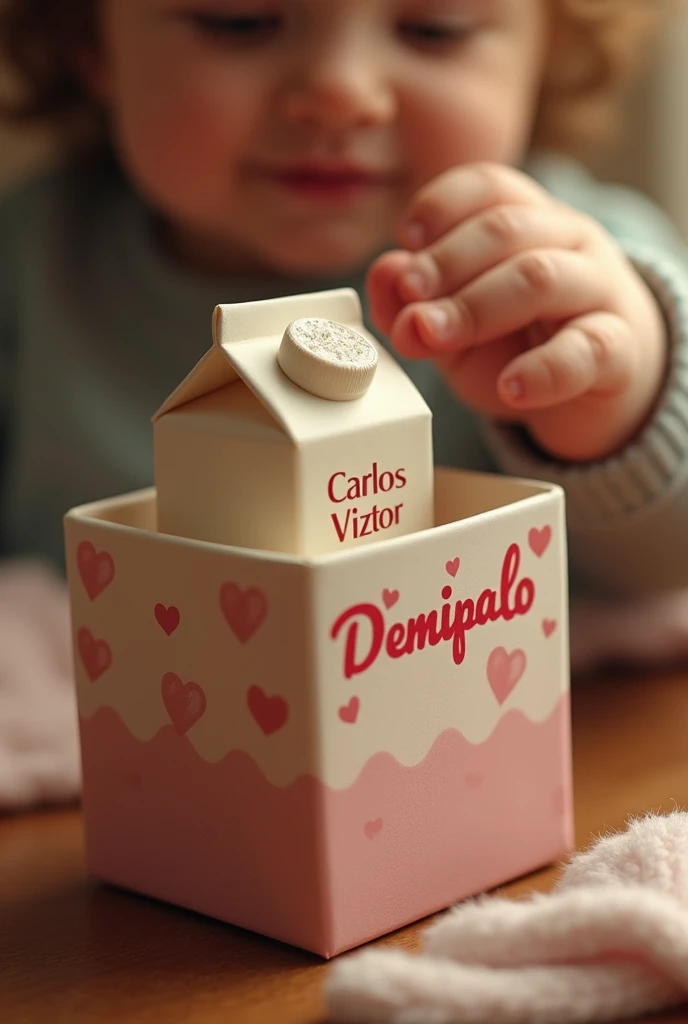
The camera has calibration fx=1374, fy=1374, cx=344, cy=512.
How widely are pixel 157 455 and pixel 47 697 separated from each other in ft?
0.88

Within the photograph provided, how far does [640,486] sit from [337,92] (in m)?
0.29

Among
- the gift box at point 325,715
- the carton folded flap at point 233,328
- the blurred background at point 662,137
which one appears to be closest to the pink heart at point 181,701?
the gift box at point 325,715

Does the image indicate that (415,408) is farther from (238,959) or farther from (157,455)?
(238,959)

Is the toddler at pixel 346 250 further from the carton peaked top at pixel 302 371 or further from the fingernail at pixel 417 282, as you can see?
the carton peaked top at pixel 302 371

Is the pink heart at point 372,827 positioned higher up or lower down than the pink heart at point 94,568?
lower down

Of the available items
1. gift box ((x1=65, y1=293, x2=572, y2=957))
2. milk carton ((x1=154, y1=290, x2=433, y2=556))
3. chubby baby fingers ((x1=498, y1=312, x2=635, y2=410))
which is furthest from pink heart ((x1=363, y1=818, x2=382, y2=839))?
chubby baby fingers ((x1=498, y1=312, x2=635, y2=410))

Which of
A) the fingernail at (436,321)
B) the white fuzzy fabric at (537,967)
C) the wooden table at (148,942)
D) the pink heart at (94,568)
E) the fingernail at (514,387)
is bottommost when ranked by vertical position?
the wooden table at (148,942)

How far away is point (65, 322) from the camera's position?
107cm

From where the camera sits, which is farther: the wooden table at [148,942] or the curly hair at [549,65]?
the curly hair at [549,65]

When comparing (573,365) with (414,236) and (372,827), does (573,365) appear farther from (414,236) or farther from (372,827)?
(372,827)

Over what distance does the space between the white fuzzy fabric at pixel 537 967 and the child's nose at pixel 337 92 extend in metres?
0.53

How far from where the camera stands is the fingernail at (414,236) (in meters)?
0.70

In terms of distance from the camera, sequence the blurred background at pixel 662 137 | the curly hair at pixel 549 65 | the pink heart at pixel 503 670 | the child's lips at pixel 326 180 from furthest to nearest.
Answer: the blurred background at pixel 662 137 → the curly hair at pixel 549 65 → the child's lips at pixel 326 180 → the pink heart at pixel 503 670

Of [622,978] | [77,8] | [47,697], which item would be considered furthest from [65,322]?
[622,978]
